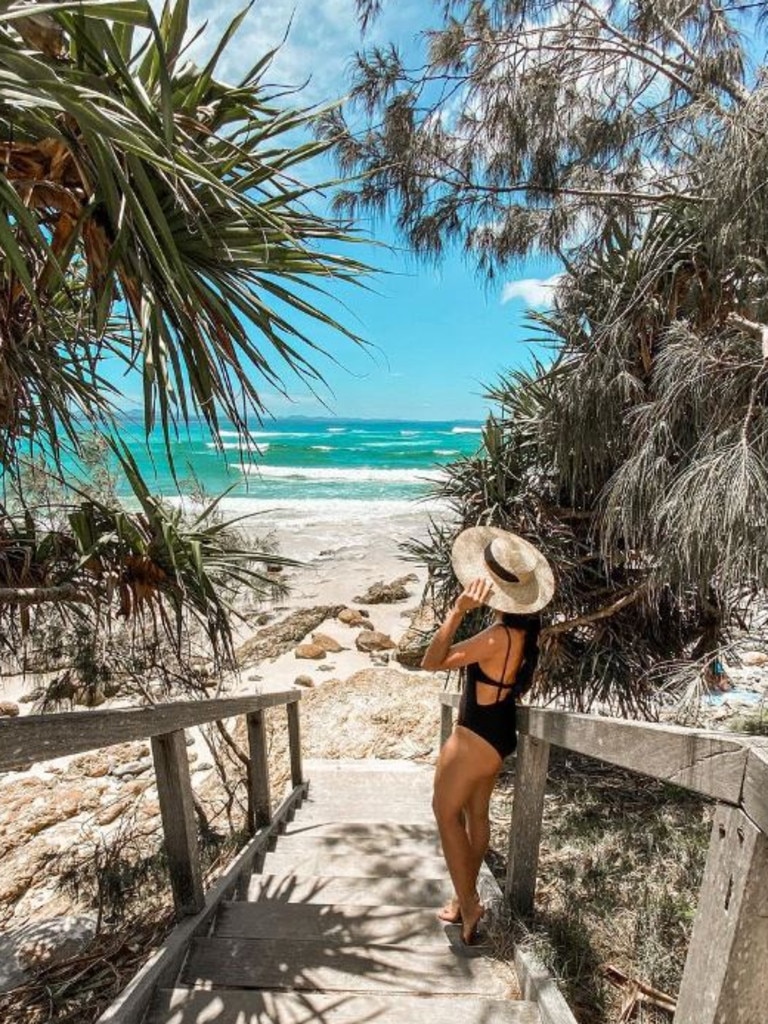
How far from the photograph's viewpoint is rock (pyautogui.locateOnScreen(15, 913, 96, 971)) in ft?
8.83

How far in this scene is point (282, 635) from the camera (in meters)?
9.20

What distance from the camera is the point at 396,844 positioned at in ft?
11.9

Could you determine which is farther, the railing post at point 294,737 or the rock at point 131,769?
the rock at point 131,769

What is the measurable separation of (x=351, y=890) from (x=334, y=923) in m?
0.42

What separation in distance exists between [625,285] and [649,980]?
3116 millimetres

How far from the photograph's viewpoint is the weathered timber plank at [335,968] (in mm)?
1985

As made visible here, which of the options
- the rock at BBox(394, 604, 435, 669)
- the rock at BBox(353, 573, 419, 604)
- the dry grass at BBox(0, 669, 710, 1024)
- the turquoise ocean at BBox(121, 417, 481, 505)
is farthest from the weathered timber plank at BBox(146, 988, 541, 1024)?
the turquoise ocean at BBox(121, 417, 481, 505)

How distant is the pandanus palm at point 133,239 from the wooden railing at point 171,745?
2.03 ft

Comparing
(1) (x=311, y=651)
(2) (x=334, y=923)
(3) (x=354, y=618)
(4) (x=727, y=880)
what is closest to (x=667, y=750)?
(4) (x=727, y=880)

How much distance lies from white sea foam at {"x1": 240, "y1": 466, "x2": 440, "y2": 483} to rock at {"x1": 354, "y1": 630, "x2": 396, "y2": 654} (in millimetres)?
20124

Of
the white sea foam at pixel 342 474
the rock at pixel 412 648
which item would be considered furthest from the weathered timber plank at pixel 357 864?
the white sea foam at pixel 342 474

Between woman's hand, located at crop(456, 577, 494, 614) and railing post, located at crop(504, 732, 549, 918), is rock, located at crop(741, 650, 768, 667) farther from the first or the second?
woman's hand, located at crop(456, 577, 494, 614)

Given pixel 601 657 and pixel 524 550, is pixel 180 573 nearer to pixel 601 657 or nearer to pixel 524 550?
pixel 524 550

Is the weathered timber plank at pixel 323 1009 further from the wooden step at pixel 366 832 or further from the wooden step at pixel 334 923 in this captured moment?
the wooden step at pixel 366 832
